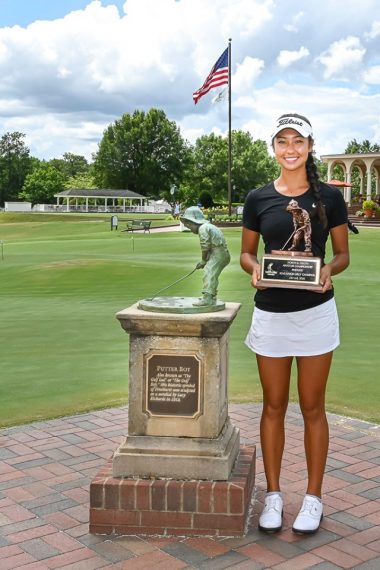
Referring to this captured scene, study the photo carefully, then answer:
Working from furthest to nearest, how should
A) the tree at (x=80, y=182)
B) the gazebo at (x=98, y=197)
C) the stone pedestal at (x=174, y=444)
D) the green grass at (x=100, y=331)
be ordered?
the tree at (x=80, y=182)
the gazebo at (x=98, y=197)
the green grass at (x=100, y=331)
the stone pedestal at (x=174, y=444)

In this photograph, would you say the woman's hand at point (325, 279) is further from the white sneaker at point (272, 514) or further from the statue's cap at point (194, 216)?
the white sneaker at point (272, 514)

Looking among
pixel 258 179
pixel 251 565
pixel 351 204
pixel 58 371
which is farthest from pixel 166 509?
pixel 258 179

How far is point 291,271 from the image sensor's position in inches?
139

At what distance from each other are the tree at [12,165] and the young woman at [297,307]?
99.4m

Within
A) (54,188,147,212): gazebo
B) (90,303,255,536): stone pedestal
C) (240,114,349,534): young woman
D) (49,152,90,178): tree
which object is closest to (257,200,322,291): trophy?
(240,114,349,534): young woman

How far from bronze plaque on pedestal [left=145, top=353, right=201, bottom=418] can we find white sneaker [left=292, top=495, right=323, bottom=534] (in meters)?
0.75

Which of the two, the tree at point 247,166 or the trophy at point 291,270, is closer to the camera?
the trophy at point 291,270

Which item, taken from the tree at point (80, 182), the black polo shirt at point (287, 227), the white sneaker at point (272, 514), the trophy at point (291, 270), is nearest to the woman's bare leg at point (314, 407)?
the white sneaker at point (272, 514)

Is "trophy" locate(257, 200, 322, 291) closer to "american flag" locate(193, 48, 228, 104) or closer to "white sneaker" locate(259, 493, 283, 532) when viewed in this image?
"white sneaker" locate(259, 493, 283, 532)

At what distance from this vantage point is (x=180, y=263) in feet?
67.4

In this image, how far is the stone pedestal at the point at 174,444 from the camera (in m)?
4.00

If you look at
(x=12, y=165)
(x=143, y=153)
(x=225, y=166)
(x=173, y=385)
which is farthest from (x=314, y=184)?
(x=12, y=165)

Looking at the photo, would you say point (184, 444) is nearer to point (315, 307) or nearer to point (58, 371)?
point (315, 307)

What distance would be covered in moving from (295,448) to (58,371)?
3.31m
